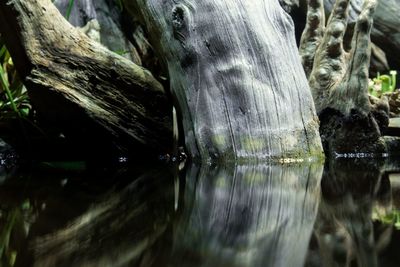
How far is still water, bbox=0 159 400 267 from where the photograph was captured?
781 mm

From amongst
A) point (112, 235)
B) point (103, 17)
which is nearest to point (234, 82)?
point (112, 235)

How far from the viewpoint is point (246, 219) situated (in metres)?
1.17

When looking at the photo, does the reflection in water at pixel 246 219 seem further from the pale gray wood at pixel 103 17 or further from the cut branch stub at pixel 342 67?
the pale gray wood at pixel 103 17

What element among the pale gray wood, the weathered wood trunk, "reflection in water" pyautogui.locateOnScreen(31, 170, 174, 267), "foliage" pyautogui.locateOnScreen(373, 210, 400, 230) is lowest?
"reflection in water" pyautogui.locateOnScreen(31, 170, 174, 267)

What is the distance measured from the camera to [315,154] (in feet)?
9.44

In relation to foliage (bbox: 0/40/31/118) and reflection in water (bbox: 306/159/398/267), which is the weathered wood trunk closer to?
reflection in water (bbox: 306/159/398/267)

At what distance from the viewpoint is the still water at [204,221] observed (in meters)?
0.78

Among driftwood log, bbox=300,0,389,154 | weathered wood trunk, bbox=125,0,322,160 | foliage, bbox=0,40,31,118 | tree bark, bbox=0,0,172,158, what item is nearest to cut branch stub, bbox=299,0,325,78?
driftwood log, bbox=300,0,389,154

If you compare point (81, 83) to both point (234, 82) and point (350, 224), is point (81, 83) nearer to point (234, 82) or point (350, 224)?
point (234, 82)

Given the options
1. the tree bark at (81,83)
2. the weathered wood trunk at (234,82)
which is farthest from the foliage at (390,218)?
the tree bark at (81,83)

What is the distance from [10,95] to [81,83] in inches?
26.3

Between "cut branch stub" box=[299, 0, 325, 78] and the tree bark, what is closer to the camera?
the tree bark

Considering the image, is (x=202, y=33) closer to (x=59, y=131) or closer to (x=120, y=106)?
(x=120, y=106)

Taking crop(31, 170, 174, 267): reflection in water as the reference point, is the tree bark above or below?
above
